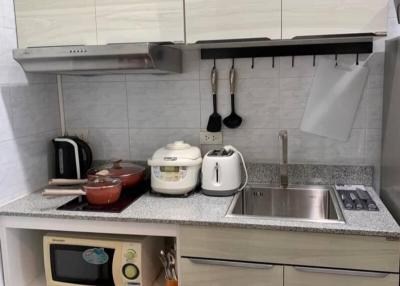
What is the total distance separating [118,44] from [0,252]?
3.59ft

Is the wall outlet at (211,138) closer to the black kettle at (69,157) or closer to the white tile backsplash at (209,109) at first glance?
the white tile backsplash at (209,109)

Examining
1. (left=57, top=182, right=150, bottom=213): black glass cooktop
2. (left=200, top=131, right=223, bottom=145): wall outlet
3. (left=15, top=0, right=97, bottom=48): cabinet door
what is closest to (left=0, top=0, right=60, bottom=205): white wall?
(left=15, top=0, right=97, bottom=48): cabinet door

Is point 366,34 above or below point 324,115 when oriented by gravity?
above

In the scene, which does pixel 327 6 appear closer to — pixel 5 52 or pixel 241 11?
pixel 241 11

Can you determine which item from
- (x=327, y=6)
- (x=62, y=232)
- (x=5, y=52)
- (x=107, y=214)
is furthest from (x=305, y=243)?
(x=5, y=52)

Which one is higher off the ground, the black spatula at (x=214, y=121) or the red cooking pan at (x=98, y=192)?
the black spatula at (x=214, y=121)

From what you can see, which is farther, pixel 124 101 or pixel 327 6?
pixel 124 101

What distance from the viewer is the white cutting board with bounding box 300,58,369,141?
6.63 ft

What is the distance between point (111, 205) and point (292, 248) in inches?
32.5

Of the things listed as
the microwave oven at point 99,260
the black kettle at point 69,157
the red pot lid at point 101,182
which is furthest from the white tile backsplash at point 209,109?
the microwave oven at point 99,260

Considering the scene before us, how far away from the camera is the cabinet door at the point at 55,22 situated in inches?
75.2

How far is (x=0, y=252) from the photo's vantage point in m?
1.91

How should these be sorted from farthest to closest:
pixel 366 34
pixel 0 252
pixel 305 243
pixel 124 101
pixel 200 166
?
pixel 124 101
pixel 200 166
pixel 0 252
pixel 366 34
pixel 305 243

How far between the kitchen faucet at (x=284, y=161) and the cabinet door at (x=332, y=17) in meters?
0.49
